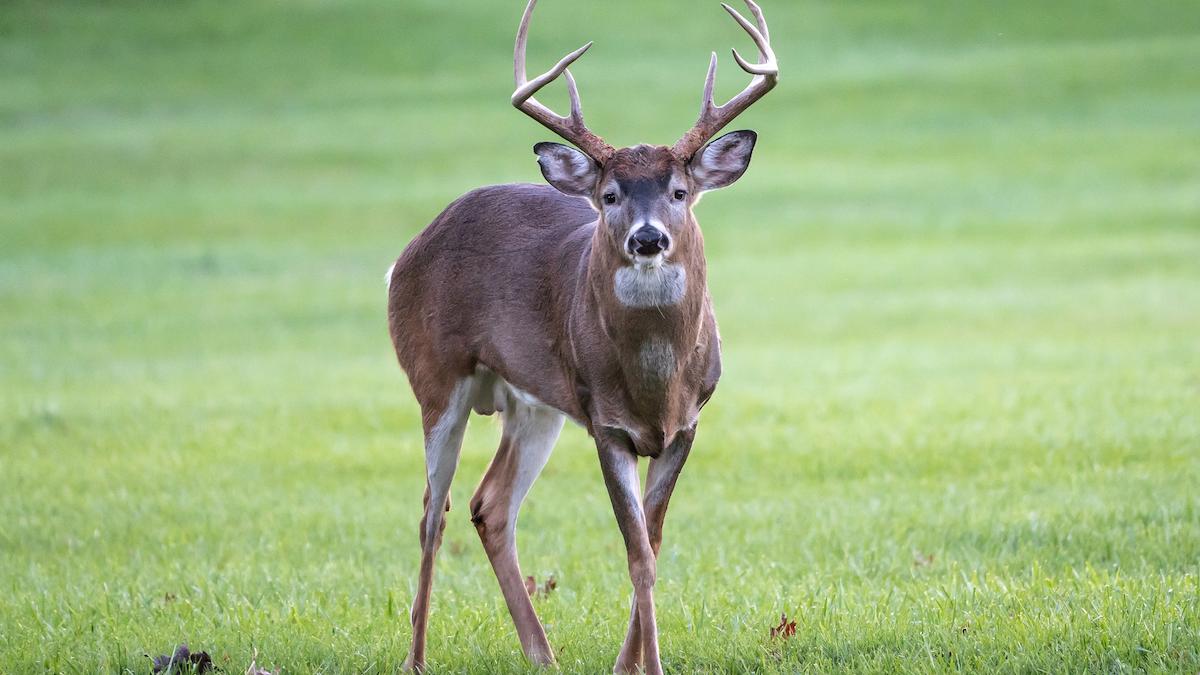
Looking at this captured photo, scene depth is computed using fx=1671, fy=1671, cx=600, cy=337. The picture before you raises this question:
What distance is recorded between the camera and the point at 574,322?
604 cm

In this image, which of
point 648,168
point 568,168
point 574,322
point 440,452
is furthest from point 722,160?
point 440,452

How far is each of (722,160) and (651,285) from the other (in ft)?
1.84

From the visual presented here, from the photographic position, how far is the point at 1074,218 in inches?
986

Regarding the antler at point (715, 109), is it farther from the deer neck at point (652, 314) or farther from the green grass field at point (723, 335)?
the green grass field at point (723, 335)

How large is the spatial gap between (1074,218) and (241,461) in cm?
1693

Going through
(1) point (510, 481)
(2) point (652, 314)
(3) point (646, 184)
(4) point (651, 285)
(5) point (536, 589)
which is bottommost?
(5) point (536, 589)

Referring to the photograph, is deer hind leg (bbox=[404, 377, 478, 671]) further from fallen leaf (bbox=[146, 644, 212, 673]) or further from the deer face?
the deer face

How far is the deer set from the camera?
5641 mm

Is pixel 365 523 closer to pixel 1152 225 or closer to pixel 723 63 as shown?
pixel 1152 225

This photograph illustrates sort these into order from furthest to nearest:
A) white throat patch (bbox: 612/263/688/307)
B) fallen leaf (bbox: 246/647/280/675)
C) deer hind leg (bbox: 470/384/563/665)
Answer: deer hind leg (bbox: 470/384/563/665), fallen leaf (bbox: 246/647/280/675), white throat patch (bbox: 612/263/688/307)

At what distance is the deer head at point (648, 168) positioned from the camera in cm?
553

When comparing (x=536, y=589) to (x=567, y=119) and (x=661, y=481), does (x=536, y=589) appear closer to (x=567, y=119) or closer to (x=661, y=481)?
(x=661, y=481)

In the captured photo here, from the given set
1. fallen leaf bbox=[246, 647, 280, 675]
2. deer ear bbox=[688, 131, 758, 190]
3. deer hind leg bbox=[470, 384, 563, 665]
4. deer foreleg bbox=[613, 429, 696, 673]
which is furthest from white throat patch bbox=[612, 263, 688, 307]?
fallen leaf bbox=[246, 647, 280, 675]

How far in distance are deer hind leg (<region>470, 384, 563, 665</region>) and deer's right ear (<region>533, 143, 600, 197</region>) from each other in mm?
1024
